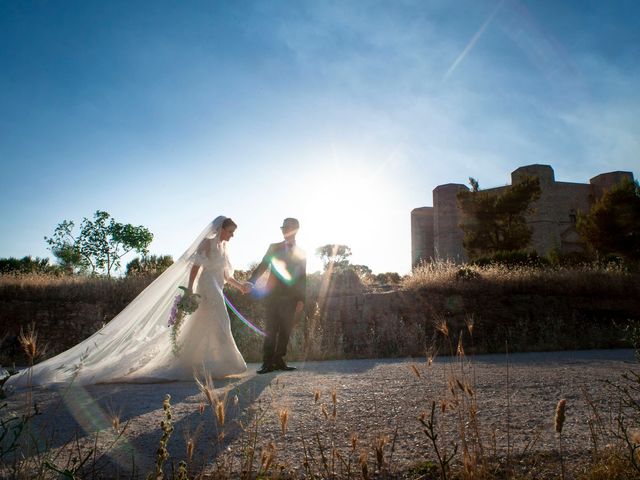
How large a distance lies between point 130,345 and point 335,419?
5051mm

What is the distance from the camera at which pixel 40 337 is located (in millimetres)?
11453

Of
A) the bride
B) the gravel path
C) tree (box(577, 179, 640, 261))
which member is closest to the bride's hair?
the bride

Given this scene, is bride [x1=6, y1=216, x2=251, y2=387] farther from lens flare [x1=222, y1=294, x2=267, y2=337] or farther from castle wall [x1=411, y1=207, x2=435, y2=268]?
castle wall [x1=411, y1=207, x2=435, y2=268]

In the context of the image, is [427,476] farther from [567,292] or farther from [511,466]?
[567,292]

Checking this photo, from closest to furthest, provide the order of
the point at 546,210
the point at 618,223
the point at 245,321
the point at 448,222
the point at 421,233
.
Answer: the point at 245,321, the point at 618,223, the point at 546,210, the point at 448,222, the point at 421,233

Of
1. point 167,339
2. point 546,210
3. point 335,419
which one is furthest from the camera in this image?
point 546,210

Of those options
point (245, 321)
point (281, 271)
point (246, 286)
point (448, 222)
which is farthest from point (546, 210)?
point (246, 286)

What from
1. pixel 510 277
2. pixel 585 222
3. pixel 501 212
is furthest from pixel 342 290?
pixel 585 222

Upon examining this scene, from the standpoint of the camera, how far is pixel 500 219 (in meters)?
27.9

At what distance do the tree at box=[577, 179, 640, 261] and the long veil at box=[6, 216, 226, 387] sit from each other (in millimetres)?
24682

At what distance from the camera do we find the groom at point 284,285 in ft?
24.0

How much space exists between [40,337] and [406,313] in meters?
8.71

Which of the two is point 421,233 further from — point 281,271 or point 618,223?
point 281,271

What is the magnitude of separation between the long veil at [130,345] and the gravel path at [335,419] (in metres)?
0.54
